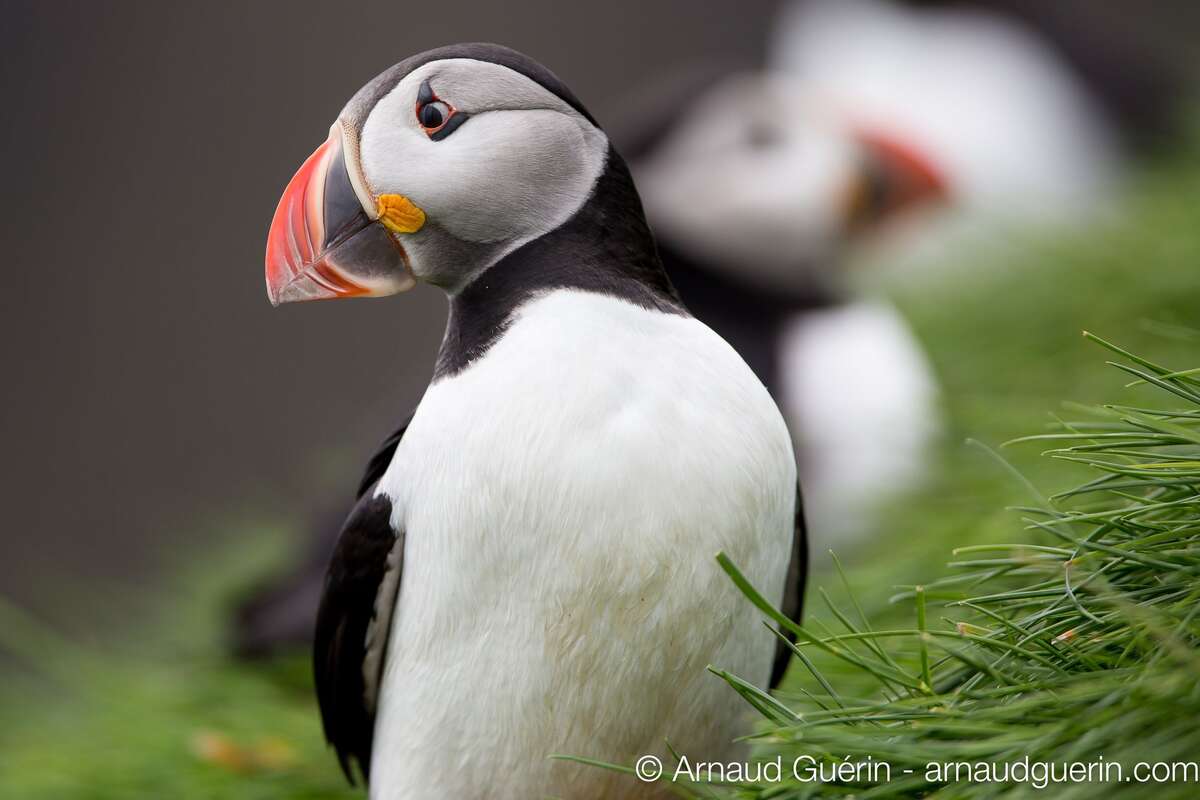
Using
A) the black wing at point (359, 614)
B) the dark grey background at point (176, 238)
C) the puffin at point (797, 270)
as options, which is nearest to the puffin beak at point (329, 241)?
the black wing at point (359, 614)

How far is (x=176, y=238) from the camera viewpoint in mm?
6930

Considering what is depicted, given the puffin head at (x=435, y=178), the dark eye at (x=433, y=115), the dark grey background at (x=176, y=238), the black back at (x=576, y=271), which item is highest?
the dark eye at (x=433, y=115)

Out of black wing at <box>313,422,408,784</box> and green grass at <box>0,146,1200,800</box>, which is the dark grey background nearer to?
green grass at <box>0,146,1200,800</box>

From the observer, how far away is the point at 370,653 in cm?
188

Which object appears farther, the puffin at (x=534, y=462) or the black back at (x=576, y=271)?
the black back at (x=576, y=271)

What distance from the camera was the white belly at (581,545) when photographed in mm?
1620

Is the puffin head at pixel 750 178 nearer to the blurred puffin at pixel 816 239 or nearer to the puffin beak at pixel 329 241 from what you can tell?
the blurred puffin at pixel 816 239

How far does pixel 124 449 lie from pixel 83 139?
58.5 inches

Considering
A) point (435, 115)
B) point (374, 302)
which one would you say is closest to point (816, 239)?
point (435, 115)

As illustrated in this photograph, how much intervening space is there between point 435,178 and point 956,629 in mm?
829

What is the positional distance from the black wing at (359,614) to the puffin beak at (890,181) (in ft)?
8.44

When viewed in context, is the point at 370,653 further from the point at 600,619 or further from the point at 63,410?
the point at 63,410

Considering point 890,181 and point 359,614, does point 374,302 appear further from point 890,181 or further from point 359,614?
point 359,614

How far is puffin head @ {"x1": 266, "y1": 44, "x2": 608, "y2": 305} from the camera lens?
1.72m
